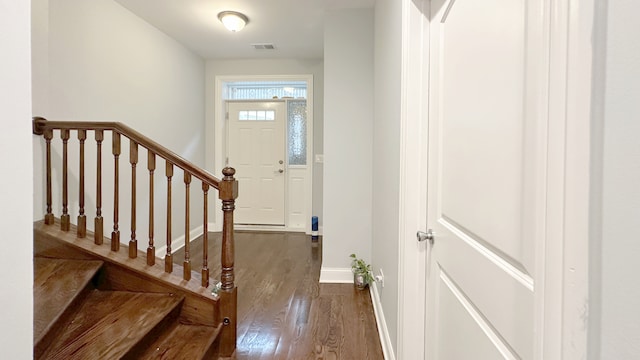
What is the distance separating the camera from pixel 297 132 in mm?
5059

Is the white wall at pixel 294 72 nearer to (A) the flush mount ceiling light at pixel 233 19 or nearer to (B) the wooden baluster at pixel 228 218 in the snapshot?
(A) the flush mount ceiling light at pixel 233 19

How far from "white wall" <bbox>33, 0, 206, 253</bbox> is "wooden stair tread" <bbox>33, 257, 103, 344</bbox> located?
45 cm

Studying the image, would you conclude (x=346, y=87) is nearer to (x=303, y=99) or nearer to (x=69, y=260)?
(x=303, y=99)

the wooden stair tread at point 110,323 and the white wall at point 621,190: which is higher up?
the white wall at point 621,190

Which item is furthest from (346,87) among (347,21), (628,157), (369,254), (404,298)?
(628,157)

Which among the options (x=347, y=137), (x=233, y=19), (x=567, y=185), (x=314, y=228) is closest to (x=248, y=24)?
(x=233, y=19)

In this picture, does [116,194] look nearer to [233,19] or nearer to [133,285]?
[133,285]

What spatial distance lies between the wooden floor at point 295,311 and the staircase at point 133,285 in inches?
10.6

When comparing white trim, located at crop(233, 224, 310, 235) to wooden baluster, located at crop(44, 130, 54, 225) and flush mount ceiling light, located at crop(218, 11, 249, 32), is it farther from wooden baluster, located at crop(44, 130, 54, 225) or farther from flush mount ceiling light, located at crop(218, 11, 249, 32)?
wooden baluster, located at crop(44, 130, 54, 225)

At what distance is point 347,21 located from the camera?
3041 millimetres

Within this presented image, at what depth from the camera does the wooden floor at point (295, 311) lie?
2.00m

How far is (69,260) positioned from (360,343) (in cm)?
186

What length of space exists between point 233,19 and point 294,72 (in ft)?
5.28

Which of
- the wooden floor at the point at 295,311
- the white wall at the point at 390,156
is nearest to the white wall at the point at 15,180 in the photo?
the white wall at the point at 390,156
